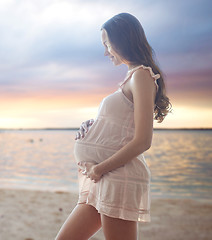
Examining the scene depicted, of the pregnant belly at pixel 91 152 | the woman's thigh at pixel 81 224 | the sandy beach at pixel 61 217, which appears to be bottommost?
the sandy beach at pixel 61 217

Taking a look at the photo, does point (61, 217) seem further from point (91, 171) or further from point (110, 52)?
point (110, 52)

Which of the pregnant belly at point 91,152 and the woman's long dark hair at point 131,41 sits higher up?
the woman's long dark hair at point 131,41

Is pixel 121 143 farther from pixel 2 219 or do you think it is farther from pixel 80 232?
pixel 2 219

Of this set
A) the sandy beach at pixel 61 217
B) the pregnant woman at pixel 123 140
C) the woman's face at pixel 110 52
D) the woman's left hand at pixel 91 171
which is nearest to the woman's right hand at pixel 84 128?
the pregnant woman at pixel 123 140

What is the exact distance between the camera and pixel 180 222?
3693 mm

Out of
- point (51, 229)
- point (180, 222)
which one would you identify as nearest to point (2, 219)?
point (51, 229)

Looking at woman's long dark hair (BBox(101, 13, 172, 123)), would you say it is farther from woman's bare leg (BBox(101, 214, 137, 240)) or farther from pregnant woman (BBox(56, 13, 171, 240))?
woman's bare leg (BBox(101, 214, 137, 240))

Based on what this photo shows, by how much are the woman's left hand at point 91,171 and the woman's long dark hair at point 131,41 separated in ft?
1.32

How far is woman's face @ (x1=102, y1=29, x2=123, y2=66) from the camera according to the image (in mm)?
1294

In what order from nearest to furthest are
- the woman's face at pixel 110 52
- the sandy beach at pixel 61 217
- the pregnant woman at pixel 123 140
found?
the pregnant woman at pixel 123 140 < the woman's face at pixel 110 52 < the sandy beach at pixel 61 217

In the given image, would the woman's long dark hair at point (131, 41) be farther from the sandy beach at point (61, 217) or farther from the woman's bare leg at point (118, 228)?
the sandy beach at point (61, 217)

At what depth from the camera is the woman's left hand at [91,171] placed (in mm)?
1199

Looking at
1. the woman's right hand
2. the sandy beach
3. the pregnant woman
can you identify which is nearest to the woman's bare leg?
the pregnant woman

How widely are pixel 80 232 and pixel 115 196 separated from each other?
1.01ft
